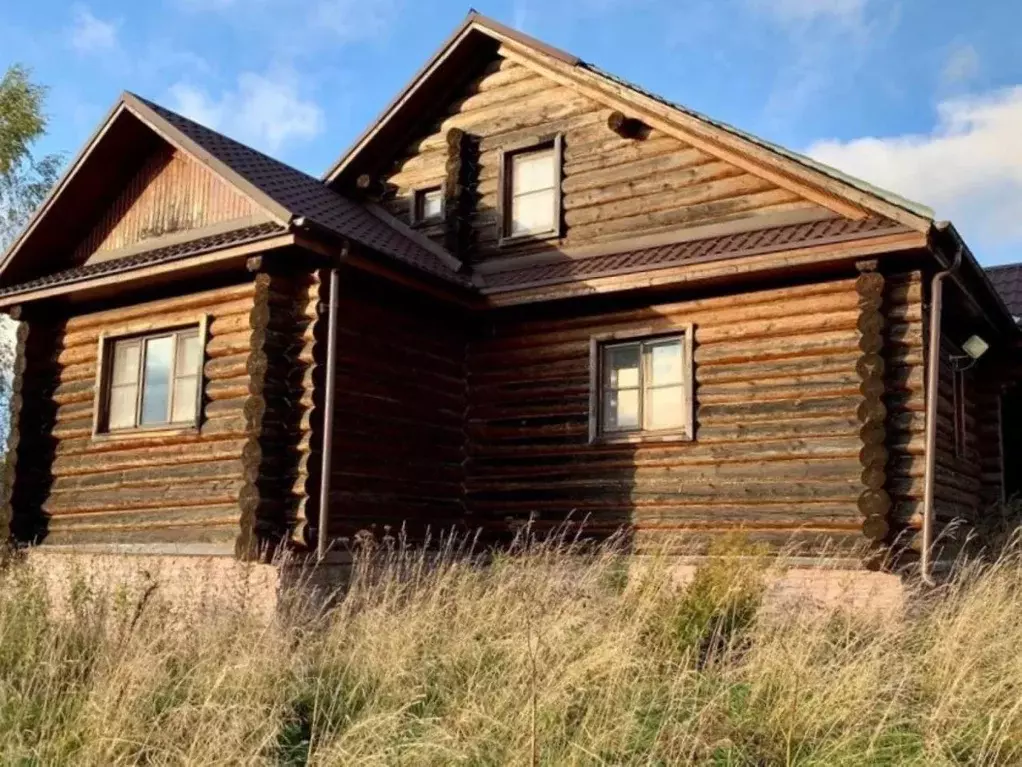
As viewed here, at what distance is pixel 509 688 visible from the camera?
5.27 m

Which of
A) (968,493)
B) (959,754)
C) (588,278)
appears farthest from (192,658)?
(968,493)

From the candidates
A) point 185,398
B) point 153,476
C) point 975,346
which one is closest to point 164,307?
point 185,398

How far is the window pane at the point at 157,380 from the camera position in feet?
35.3

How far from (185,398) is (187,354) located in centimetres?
49

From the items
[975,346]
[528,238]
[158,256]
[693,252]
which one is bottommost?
[975,346]

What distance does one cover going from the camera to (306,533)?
9.43m

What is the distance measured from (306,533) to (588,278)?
3.89 m

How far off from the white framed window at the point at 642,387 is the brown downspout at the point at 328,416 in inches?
115

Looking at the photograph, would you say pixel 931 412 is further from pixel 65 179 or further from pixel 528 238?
pixel 65 179

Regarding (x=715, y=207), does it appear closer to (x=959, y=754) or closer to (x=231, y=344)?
(x=231, y=344)

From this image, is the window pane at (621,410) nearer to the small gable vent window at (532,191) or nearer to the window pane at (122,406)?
the small gable vent window at (532,191)

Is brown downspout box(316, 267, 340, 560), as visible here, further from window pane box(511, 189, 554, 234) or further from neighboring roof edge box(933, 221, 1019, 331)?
neighboring roof edge box(933, 221, 1019, 331)

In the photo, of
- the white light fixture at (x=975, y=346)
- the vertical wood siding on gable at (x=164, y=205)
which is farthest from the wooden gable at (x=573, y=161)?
the white light fixture at (x=975, y=346)

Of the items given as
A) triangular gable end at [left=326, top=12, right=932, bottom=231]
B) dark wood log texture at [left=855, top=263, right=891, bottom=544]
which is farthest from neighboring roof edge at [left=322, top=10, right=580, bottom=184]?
dark wood log texture at [left=855, top=263, right=891, bottom=544]
